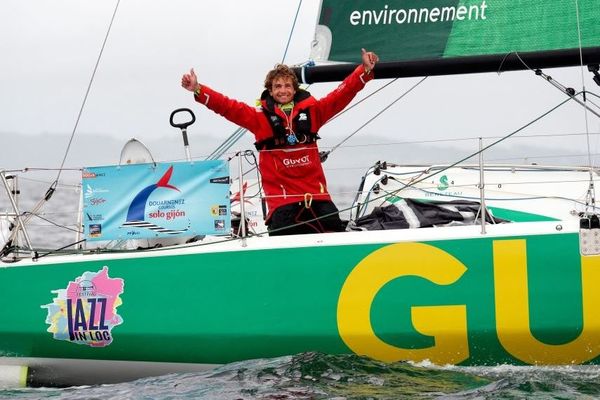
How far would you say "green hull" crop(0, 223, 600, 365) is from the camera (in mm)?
4824

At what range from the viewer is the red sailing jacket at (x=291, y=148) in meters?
5.36

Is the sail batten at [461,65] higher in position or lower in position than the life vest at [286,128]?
higher

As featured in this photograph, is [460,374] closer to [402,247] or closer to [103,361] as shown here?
[402,247]

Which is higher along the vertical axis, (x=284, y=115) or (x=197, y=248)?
(x=284, y=115)

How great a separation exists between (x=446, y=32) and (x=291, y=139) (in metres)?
1.35

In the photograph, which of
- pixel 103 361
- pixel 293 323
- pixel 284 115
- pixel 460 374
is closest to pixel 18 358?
pixel 103 361

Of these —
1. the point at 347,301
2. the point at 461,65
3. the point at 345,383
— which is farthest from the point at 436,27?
the point at 345,383

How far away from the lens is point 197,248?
5086 mm

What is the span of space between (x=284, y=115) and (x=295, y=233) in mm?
600


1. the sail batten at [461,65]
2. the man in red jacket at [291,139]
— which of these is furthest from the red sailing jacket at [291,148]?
the sail batten at [461,65]

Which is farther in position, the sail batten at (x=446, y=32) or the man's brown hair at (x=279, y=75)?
the sail batten at (x=446, y=32)

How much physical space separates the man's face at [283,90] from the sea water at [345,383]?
4.35 feet

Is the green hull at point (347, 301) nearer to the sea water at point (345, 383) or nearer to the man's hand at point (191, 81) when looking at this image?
the sea water at point (345, 383)

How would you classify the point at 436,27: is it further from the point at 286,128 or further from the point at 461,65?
the point at 286,128
